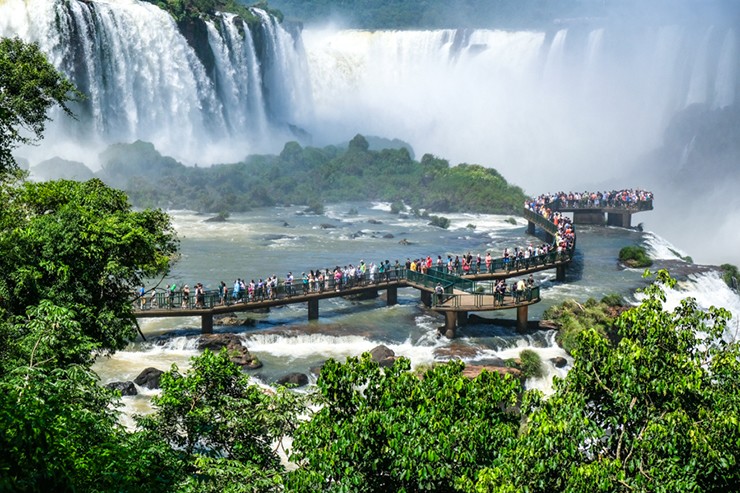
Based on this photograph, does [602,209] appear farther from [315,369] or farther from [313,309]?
[315,369]

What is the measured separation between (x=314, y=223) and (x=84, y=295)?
3256 cm

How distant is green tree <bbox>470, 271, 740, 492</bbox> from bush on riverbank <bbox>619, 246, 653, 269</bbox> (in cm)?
2519

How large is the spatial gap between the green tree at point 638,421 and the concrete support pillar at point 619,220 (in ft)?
117

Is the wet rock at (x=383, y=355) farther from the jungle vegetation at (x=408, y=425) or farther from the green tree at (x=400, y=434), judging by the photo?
the green tree at (x=400, y=434)

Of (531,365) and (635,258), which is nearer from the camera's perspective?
(531,365)

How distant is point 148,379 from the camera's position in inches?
765

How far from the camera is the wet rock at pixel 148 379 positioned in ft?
63.4

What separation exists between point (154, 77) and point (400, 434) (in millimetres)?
53896

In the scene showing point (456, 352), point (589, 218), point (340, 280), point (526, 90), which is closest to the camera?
point (456, 352)

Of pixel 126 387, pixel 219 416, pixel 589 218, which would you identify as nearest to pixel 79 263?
pixel 219 416

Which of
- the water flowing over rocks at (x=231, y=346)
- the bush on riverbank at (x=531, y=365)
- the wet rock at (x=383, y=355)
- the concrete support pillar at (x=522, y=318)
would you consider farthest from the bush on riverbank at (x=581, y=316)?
the water flowing over rocks at (x=231, y=346)

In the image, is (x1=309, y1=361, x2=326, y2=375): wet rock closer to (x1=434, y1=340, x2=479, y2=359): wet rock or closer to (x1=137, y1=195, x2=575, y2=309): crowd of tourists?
(x1=434, y1=340, x2=479, y2=359): wet rock

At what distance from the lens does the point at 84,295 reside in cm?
1422

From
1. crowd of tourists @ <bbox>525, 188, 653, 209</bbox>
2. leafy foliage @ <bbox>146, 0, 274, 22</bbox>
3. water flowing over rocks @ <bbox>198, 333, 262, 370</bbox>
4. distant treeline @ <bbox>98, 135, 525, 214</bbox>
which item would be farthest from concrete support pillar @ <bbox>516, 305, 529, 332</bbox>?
leafy foliage @ <bbox>146, 0, 274, 22</bbox>
